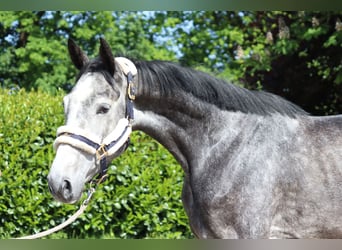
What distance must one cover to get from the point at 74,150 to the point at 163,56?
8.22 meters

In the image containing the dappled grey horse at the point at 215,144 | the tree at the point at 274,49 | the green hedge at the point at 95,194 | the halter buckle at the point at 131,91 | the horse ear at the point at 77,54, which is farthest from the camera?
the tree at the point at 274,49

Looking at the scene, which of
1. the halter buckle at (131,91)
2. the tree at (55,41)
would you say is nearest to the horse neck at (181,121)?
the halter buckle at (131,91)

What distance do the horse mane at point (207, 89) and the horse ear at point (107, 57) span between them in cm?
23

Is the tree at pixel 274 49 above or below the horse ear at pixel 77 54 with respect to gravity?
above

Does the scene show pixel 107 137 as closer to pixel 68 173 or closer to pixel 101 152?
pixel 101 152

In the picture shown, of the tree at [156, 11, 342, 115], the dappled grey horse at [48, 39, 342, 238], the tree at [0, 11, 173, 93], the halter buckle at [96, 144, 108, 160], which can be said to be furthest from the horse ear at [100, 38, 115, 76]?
the tree at [0, 11, 173, 93]

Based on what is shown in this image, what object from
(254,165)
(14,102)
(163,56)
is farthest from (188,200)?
(163,56)

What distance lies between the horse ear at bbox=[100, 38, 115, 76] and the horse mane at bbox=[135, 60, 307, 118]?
0.23 meters

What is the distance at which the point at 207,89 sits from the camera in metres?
2.95

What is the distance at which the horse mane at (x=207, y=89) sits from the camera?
2910 mm

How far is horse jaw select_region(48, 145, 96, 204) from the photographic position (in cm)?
249

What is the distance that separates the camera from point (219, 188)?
8.85 feet

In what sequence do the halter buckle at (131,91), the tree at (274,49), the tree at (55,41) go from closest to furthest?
1. the halter buckle at (131,91)
2. the tree at (274,49)
3. the tree at (55,41)

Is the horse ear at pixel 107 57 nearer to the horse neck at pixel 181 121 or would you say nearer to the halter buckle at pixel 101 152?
the horse neck at pixel 181 121
